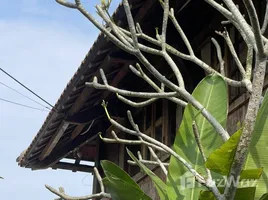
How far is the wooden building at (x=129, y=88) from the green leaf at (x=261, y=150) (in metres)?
2.75

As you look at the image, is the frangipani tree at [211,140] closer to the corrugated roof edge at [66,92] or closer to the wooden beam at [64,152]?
the corrugated roof edge at [66,92]

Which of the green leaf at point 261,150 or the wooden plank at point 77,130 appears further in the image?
the wooden plank at point 77,130

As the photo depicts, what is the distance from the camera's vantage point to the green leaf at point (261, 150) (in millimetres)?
2379

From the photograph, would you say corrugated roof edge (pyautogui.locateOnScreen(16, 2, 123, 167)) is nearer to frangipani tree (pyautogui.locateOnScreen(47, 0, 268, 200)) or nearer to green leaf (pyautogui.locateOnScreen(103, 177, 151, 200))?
frangipani tree (pyautogui.locateOnScreen(47, 0, 268, 200))

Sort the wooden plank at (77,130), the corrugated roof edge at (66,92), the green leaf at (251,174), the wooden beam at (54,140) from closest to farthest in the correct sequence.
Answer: the green leaf at (251,174)
the corrugated roof edge at (66,92)
the wooden beam at (54,140)
the wooden plank at (77,130)

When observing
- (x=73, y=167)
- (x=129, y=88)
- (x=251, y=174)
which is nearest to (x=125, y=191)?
(x=251, y=174)

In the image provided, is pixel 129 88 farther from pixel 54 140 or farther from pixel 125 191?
pixel 125 191

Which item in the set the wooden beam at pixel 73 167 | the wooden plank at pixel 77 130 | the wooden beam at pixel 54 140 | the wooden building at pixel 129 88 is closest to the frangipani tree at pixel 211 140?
the wooden building at pixel 129 88

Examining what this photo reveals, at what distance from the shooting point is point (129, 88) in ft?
26.7

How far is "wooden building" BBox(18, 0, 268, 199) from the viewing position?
5.95m

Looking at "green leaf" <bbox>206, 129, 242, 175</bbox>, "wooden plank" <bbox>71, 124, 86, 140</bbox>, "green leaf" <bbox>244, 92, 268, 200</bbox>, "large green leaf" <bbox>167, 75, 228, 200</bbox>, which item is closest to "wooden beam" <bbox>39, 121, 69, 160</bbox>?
"wooden plank" <bbox>71, 124, 86, 140</bbox>

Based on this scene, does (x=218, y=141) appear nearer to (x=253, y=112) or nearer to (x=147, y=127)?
(x=253, y=112)

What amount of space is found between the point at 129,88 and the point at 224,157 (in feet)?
19.5

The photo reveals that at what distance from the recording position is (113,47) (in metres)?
6.34
